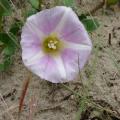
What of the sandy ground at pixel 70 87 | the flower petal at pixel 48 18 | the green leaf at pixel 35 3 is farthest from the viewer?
the green leaf at pixel 35 3

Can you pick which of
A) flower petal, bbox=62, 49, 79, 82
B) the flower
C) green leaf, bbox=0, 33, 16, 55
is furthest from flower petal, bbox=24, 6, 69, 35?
green leaf, bbox=0, 33, 16, 55

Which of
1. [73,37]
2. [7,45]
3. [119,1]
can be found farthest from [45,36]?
[119,1]

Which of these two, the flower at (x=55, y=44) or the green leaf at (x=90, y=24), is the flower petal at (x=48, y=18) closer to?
the flower at (x=55, y=44)

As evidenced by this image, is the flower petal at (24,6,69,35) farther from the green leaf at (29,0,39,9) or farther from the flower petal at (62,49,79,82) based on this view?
the green leaf at (29,0,39,9)

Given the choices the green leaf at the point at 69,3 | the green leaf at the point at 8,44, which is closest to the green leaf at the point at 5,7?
the green leaf at the point at 8,44

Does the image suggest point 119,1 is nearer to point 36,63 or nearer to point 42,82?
point 42,82

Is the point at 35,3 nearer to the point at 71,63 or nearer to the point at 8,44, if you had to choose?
the point at 8,44

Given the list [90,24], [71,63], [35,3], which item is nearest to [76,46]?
[71,63]
